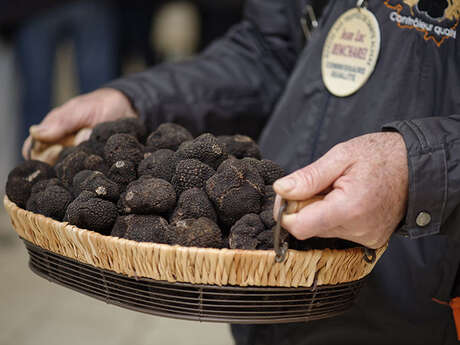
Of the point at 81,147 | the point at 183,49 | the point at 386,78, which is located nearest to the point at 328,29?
the point at 386,78

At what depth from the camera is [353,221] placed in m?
0.54

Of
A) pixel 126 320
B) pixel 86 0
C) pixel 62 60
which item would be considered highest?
pixel 86 0

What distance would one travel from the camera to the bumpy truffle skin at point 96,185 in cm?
71

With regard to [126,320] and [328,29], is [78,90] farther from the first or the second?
[328,29]

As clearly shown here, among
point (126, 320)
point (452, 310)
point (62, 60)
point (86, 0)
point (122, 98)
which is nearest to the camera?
point (452, 310)

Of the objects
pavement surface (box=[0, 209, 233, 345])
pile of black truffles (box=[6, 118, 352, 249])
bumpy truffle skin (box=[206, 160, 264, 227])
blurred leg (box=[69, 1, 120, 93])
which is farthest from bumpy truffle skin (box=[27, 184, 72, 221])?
blurred leg (box=[69, 1, 120, 93])

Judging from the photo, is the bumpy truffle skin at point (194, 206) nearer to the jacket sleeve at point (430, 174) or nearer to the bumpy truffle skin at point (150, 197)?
the bumpy truffle skin at point (150, 197)

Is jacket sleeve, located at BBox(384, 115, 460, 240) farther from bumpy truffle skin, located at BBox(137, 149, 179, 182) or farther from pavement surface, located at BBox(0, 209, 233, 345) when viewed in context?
pavement surface, located at BBox(0, 209, 233, 345)

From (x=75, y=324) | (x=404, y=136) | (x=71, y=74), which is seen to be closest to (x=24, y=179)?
(x=404, y=136)

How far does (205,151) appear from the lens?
730 millimetres

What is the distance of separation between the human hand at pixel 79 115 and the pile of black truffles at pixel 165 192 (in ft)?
0.53

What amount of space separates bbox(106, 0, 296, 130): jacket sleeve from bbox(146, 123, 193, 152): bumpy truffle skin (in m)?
0.20

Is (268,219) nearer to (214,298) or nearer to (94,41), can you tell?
(214,298)

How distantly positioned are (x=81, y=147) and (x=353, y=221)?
1.69ft
